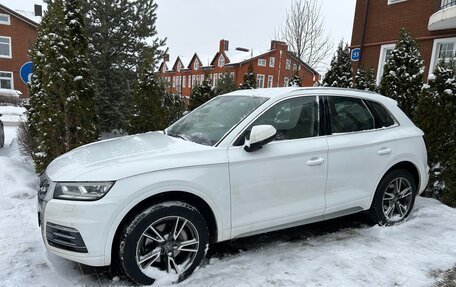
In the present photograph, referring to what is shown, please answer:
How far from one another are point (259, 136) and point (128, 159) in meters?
1.20

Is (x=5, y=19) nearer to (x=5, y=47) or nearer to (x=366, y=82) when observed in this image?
(x=5, y=47)

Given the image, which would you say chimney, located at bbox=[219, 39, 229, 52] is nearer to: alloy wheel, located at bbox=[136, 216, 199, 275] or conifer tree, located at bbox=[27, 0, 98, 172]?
conifer tree, located at bbox=[27, 0, 98, 172]

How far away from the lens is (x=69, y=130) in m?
6.00

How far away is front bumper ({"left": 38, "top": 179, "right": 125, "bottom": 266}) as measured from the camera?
281 cm

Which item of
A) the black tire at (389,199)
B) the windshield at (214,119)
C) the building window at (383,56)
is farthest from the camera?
the building window at (383,56)

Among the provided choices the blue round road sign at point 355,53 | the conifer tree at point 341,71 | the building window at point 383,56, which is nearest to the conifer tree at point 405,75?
the conifer tree at point 341,71

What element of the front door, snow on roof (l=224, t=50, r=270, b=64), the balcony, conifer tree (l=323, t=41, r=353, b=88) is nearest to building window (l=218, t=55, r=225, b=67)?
snow on roof (l=224, t=50, r=270, b=64)

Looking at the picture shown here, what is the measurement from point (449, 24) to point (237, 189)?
1070 centimetres

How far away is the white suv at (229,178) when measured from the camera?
2898mm

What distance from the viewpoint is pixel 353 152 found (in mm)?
4047

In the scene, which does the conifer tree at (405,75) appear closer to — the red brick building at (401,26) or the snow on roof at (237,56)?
the red brick building at (401,26)

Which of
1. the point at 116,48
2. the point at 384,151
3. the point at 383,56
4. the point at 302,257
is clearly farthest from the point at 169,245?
the point at 383,56

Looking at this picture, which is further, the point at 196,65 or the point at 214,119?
the point at 196,65

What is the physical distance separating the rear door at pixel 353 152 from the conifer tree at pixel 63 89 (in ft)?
13.5
